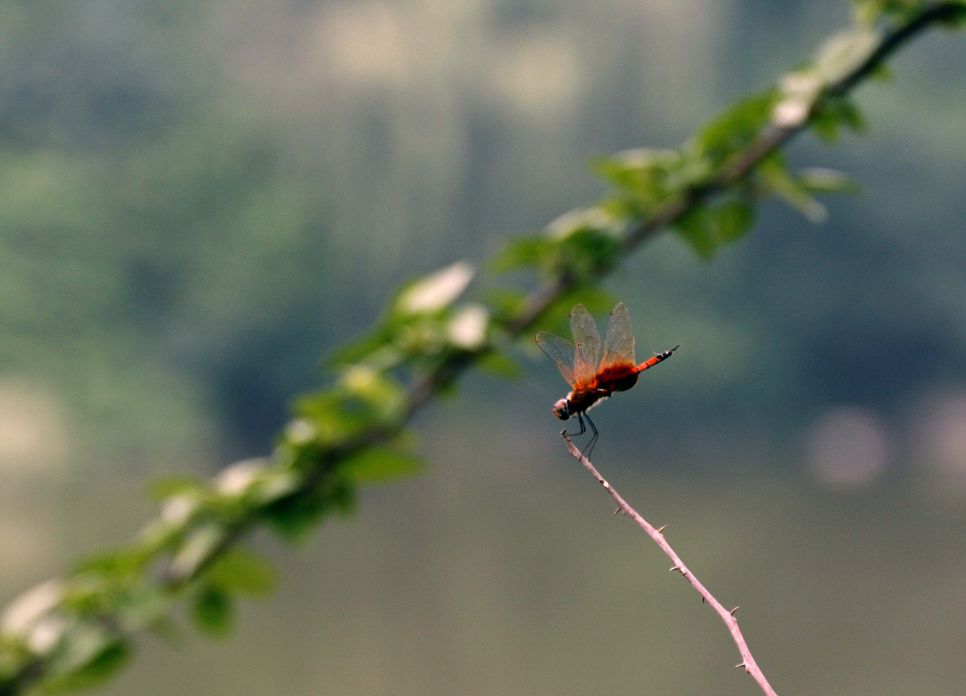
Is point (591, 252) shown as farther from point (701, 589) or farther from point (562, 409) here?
point (701, 589)

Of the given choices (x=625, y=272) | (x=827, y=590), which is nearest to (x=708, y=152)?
(x=625, y=272)

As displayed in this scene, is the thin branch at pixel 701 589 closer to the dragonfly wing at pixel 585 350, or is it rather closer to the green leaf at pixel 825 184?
the dragonfly wing at pixel 585 350

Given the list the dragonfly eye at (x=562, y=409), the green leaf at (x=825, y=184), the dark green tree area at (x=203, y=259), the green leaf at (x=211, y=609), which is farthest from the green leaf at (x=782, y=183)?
the dark green tree area at (x=203, y=259)

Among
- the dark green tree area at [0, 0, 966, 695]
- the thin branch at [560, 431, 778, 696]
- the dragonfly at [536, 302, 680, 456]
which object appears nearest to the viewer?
the thin branch at [560, 431, 778, 696]

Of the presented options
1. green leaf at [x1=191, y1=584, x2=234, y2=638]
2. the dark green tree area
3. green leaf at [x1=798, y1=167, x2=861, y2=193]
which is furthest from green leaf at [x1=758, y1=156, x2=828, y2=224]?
the dark green tree area

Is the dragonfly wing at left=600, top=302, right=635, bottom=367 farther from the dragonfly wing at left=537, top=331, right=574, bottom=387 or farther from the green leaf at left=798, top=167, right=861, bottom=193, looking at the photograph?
the green leaf at left=798, top=167, right=861, bottom=193

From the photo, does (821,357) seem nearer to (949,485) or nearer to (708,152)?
(949,485)

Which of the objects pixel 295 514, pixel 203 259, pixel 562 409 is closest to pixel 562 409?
pixel 562 409
